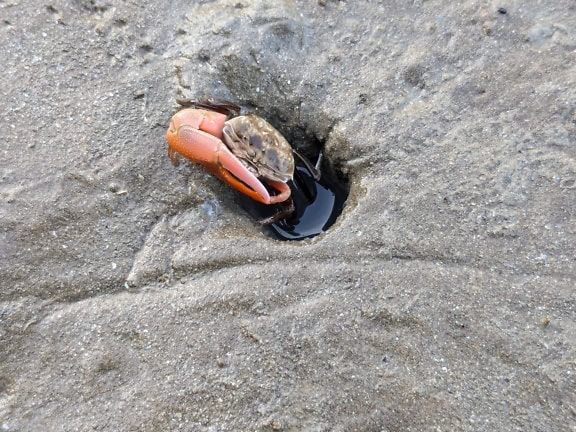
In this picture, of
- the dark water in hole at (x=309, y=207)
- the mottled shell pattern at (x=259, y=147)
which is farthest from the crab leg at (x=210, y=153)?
the dark water in hole at (x=309, y=207)

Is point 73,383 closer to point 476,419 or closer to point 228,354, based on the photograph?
point 228,354

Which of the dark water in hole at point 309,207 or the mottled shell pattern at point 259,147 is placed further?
the dark water in hole at point 309,207

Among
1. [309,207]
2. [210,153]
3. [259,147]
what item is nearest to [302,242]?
[309,207]

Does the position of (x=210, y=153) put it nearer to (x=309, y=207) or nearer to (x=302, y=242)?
(x=302, y=242)

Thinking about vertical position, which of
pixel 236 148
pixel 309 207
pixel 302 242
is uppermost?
pixel 236 148

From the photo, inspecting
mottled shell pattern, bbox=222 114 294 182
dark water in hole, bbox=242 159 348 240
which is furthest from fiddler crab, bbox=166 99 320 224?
dark water in hole, bbox=242 159 348 240

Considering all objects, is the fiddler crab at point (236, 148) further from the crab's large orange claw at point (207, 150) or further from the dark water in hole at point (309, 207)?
the dark water in hole at point (309, 207)

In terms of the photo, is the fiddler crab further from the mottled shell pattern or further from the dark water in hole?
the dark water in hole

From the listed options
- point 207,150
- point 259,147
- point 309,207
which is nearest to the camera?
point 207,150
